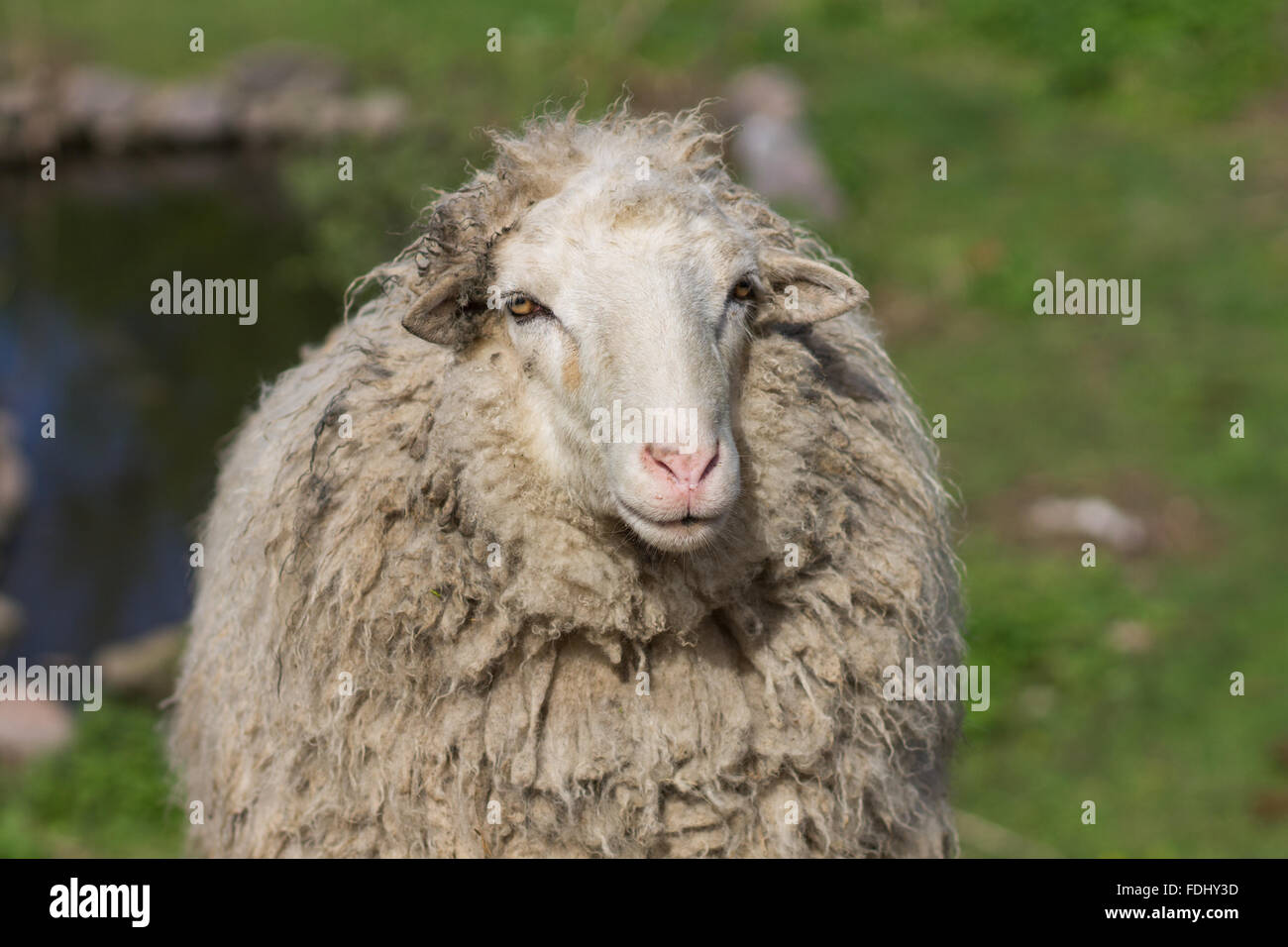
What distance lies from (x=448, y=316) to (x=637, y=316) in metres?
0.54

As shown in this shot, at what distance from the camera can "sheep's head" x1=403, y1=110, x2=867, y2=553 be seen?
3170 mm

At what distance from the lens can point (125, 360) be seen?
1232 centimetres

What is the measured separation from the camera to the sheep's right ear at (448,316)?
351 centimetres

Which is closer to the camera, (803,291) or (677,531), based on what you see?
(677,531)

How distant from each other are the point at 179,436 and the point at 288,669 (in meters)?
8.09

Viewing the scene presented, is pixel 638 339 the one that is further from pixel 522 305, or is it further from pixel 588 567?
pixel 588 567

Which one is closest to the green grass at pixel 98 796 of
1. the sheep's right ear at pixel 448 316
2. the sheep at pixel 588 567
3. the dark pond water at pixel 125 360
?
the dark pond water at pixel 125 360

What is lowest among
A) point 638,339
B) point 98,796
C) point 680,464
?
point 98,796

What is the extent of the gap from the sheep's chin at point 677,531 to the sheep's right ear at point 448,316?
672 millimetres

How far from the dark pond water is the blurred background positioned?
0.04m

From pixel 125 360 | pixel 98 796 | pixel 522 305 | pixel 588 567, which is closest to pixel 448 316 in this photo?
pixel 522 305

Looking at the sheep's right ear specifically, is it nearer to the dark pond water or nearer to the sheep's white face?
the sheep's white face

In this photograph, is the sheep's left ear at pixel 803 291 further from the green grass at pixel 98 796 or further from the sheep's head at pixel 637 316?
the green grass at pixel 98 796

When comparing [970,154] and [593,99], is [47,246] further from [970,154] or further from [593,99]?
[970,154]
